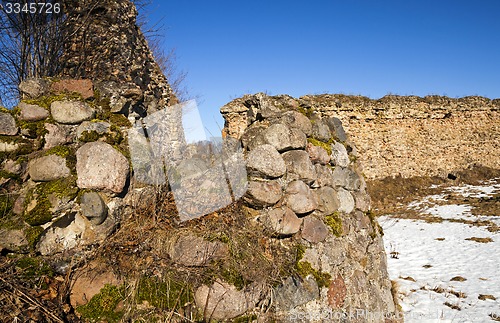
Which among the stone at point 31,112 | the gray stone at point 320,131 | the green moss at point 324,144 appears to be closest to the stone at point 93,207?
the stone at point 31,112

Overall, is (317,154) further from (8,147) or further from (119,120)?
(8,147)

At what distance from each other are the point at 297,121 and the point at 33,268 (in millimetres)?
2345

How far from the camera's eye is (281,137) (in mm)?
2904

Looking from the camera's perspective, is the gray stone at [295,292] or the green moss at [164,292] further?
the gray stone at [295,292]

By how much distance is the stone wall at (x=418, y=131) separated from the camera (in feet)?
51.4

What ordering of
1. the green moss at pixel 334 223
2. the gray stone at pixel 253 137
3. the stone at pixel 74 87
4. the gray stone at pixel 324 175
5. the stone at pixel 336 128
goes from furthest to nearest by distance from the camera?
the stone at pixel 336 128, the gray stone at pixel 324 175, the green moss at pixel 334 223, the gray stone at pixel 253 137, the stone at pixel 74 87

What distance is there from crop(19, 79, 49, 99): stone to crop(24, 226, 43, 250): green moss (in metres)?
1.10

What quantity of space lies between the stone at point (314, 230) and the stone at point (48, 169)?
6.18ft

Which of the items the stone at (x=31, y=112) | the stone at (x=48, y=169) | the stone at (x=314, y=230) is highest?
the stone at (x=31, y=112)

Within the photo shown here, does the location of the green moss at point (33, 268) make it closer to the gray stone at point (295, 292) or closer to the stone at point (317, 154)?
the gray stone at point (295, 292)

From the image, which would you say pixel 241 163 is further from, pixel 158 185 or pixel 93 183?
pixel 93 183

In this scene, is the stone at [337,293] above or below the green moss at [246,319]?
below

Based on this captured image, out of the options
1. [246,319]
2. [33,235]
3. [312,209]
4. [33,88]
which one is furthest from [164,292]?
[33,88]

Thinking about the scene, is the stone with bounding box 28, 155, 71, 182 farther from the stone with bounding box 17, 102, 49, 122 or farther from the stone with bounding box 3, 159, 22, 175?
the stone with bounding box 17, 102, 49, 122
